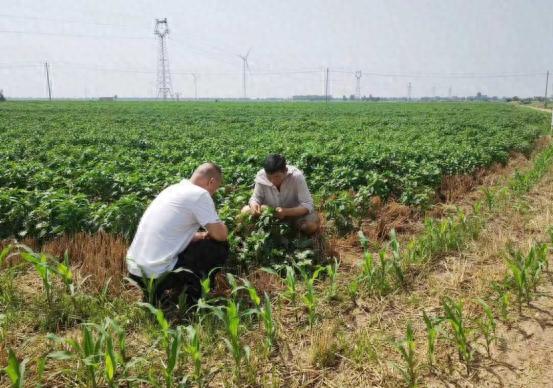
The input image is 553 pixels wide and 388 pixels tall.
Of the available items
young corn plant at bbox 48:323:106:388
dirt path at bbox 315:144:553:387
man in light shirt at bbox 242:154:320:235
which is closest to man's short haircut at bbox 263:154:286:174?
man in light shirt at bbox 242:154:320:235

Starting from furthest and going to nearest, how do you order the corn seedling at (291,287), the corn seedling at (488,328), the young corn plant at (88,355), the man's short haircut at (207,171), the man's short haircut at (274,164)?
1. the man's short haircut at (274,164)
2. the man's short haircut at (207,171)
3. the corn seedling at (291,287)
4. the corn seedling at (488,328)
5. the young corn plant at (88,355)

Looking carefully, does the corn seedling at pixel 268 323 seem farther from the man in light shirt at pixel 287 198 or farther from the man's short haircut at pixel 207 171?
the man in light shirt at pixel 287 198

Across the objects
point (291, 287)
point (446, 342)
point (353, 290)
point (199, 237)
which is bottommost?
point (446, 342)

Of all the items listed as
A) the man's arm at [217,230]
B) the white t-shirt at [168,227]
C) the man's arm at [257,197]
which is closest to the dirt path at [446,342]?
the man's arm at [217,230]

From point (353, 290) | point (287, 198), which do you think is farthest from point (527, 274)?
point (287, 198)

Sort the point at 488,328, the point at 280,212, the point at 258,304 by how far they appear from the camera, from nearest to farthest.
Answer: the point at 488,328 < the point at 258,304 < the point at 280,212

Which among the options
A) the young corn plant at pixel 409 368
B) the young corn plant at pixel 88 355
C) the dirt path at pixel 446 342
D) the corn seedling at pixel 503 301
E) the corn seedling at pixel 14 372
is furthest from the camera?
the corn seedling at pixel 503 301

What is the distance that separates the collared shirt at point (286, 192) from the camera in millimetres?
5098

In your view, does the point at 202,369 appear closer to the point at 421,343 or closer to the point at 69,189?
the point at 421,343

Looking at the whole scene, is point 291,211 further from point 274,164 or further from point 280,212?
point 274,164

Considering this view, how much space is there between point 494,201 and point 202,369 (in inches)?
223

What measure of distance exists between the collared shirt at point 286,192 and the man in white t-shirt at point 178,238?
4.24 ft

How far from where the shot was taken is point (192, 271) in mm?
3783

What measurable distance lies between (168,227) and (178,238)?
0.50 ft
